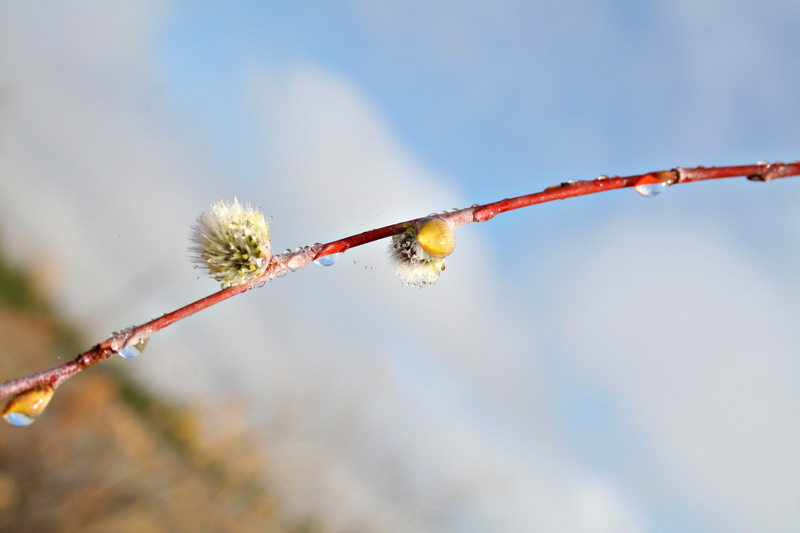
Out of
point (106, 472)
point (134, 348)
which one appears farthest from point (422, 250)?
point (106, 472)

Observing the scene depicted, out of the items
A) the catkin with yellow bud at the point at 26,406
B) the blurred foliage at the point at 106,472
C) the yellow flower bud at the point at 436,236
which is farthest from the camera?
the blurred foliage at the point at 106,472

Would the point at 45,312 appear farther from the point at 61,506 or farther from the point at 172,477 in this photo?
the point at 61,506

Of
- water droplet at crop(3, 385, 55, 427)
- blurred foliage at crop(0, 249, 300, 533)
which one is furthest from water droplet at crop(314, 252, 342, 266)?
blurred foliage at crop(0, 249, 300, 533)

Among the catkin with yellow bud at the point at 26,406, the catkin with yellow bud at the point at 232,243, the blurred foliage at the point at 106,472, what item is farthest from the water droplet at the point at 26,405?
the blurred foliage at the point at 106,472

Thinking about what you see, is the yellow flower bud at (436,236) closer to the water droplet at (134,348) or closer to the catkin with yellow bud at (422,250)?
the catkin with yellow bud at (422,250)

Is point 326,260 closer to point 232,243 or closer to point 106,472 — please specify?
point 232,243

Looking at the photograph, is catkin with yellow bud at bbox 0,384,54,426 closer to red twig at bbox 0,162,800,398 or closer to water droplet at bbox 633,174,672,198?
red twig at bbox 0,162,800,398
